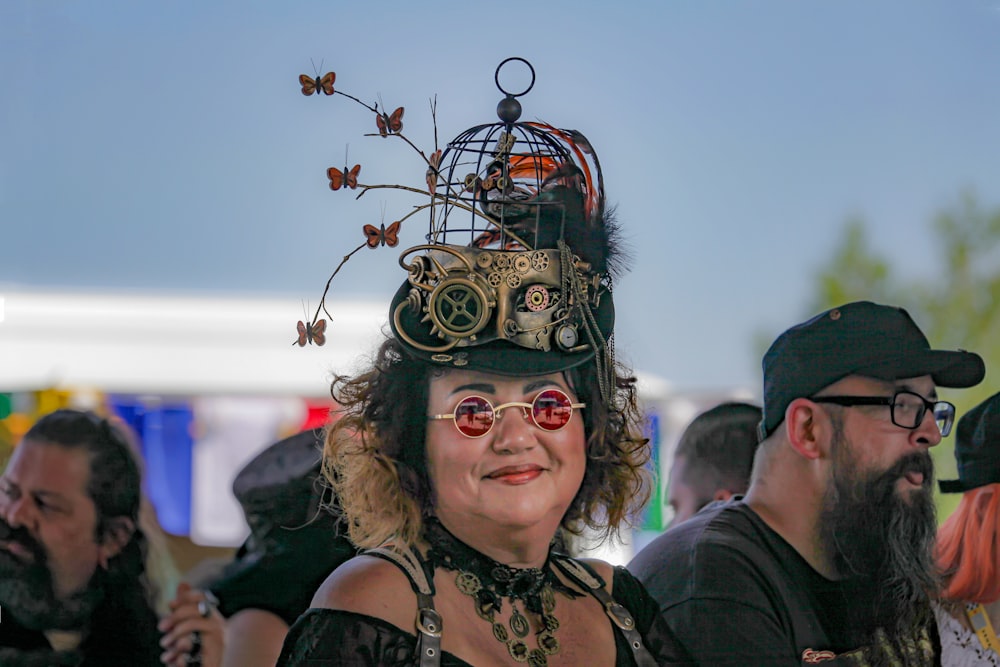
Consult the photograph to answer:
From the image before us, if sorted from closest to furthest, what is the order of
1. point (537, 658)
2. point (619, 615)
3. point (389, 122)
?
1. point (537, 658)
2. point (619, 615)
3. point (389, 122)

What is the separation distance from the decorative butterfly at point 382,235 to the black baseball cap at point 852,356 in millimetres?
858

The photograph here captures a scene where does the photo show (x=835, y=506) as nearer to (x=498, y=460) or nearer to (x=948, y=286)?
(x=948, y=286)

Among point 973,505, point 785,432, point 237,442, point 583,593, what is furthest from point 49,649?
point 973,505

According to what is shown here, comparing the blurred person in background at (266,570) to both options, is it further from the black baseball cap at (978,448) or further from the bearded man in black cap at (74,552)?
the black baseball cap at (978,448)

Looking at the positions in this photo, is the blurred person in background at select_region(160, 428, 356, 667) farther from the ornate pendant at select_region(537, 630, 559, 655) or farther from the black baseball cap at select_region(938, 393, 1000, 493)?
the black baseball cap at select_region(938, 393, 1000, 493)

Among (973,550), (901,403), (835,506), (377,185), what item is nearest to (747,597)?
(835,506)

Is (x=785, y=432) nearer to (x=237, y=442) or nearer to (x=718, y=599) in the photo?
(x=718, y=599)

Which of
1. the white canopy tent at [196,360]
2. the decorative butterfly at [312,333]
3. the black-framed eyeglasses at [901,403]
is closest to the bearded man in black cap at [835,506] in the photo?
the black-framed eyeglasses at [901,403]

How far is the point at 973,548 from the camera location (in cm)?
244

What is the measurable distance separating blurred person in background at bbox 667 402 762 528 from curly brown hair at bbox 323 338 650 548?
0.96ft

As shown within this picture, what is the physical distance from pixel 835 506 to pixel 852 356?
32cm

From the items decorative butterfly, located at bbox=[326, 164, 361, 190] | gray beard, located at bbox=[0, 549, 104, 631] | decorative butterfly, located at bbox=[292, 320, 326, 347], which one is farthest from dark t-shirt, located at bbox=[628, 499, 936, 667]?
gray beard, located at bbox=[0, 549, 104, 631]

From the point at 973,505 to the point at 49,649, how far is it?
6.61 ft

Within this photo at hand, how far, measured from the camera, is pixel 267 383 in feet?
7.30
